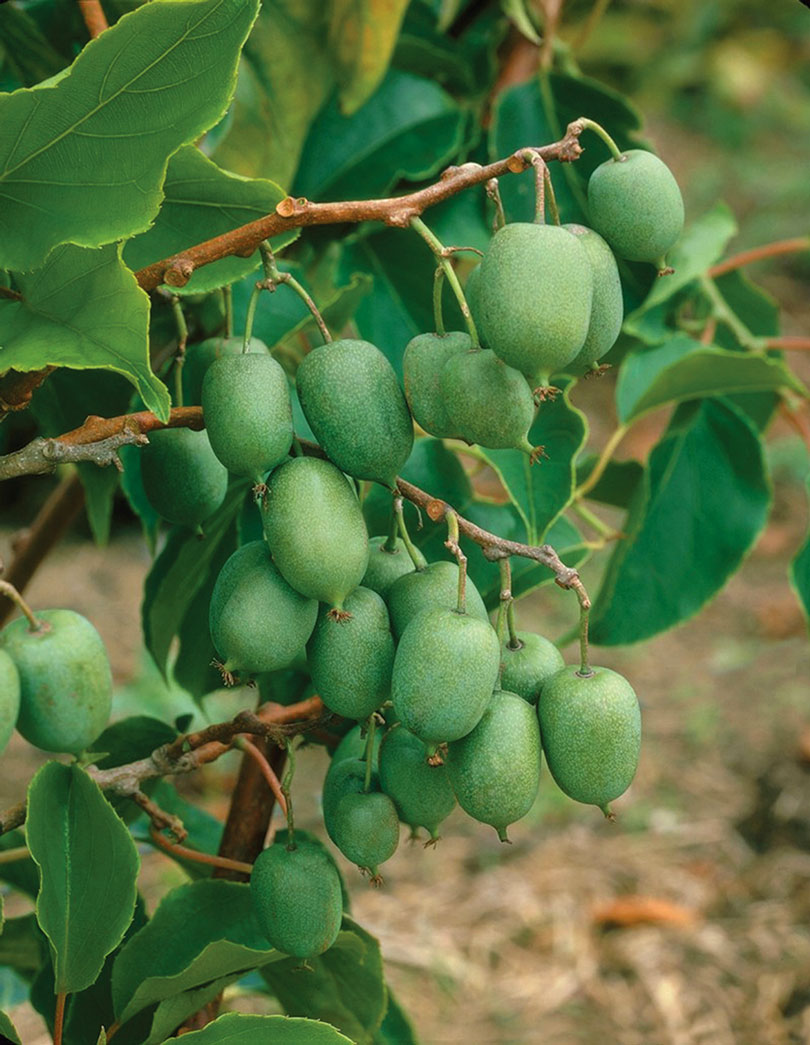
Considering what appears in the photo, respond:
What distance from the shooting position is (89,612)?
2693 millimetres

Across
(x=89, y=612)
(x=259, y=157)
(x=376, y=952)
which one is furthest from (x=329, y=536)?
(x=89, y=612)

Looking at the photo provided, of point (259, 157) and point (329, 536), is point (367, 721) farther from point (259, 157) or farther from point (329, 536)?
point (259, 157)

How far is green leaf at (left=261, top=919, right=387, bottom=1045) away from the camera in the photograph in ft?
2.41

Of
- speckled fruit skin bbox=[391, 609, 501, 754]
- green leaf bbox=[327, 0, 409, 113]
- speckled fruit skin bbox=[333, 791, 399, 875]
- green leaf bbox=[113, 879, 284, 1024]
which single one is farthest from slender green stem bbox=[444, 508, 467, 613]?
green leaf bbox=[327, 0, 409, 113]

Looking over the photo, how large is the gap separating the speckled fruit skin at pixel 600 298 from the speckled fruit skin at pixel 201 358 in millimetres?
152

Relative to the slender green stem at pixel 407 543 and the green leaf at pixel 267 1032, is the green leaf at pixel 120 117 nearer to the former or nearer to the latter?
the slender green stem at pixel 407 543

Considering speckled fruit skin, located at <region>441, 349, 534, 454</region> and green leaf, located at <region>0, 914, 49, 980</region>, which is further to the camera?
green leaf, located at <region>0, 914, 49, 980</region>

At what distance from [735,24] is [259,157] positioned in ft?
11.5

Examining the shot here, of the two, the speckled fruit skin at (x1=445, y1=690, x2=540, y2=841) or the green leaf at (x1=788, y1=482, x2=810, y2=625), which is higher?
the speckled fruit skin at (x1=445, y1=690, x2=540, y2=841)

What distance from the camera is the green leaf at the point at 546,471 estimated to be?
30.7 inches

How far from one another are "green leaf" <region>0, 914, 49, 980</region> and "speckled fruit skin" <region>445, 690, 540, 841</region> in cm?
41

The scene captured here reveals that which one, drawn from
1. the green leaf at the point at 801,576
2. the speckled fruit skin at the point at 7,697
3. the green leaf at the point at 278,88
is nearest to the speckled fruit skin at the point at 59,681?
the speckled fruit skin at the point at 7,697

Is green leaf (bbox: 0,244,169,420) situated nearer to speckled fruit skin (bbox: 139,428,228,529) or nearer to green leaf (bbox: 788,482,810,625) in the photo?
speckled fruit skin (bbox: 139,428,228,529)

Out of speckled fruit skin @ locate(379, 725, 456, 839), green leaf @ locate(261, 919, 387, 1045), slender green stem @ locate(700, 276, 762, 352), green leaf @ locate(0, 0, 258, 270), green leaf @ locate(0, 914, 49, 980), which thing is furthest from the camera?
slender green stem @ locate(700, 276, 762, 352)
